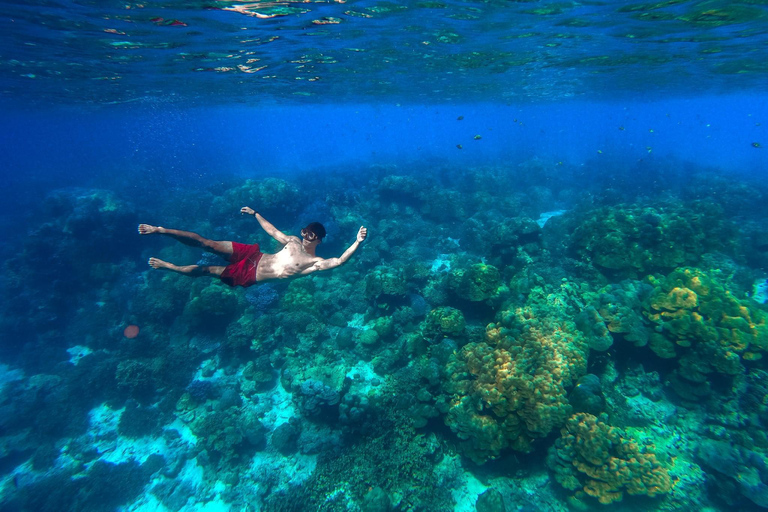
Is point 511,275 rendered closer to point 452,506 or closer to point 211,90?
point 452,506

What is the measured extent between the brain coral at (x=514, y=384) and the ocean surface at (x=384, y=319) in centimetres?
5

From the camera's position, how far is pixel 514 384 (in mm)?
6152

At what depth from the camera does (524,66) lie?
21969 millimetres

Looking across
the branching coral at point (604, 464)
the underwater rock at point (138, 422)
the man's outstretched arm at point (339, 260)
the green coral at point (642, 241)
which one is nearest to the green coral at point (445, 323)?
the branching coral at point (604, 464)

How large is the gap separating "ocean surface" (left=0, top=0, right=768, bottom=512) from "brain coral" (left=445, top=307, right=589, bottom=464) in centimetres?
5

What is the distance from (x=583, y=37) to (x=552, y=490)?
778 inches

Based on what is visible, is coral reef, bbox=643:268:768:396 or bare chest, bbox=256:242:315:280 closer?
bare chest, bbox=256:242:315:280

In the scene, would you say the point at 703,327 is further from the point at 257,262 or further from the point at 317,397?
the point at 257,262

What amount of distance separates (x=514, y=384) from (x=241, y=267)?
6.07m

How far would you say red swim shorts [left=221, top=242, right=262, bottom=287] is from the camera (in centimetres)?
618

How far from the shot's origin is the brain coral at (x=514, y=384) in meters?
6.02

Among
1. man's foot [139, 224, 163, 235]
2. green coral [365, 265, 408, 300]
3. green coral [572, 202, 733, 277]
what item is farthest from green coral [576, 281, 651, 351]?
man's foot [139, 224, 163, 235]

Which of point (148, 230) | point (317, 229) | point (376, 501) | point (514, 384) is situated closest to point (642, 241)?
point (514, 384)

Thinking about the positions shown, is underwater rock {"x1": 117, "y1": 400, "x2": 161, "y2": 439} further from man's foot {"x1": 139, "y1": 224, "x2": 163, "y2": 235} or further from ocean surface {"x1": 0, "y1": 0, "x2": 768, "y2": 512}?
man's foot {"x1": 139, "y1": 224, "x2": 163, "y2": 235}
